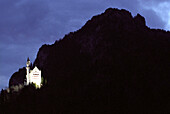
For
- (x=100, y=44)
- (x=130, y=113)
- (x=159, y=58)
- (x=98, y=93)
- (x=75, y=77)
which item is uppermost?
(x=100, y=44)

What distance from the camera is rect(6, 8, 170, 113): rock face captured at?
294ft

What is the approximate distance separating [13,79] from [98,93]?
178 feet

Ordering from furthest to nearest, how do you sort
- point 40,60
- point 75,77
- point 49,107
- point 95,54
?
point 40,60 → point 95,54 → point 75,77 → point 49,107

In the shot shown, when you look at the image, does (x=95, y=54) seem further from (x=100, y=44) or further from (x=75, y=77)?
(x=75, y=77)

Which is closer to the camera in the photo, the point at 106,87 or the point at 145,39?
the point at 106,87

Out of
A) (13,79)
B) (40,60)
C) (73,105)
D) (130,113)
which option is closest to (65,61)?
(40,60)

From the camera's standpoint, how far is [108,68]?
111m

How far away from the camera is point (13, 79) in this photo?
13150cm

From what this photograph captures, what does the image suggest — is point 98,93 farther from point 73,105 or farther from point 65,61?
point 65,61

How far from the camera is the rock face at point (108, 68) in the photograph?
294 ft

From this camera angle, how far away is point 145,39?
12688 cm

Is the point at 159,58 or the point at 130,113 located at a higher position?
the point at 159,58

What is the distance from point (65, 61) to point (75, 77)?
19687 millimetres

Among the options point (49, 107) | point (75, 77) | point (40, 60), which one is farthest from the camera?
point (40, 60)
